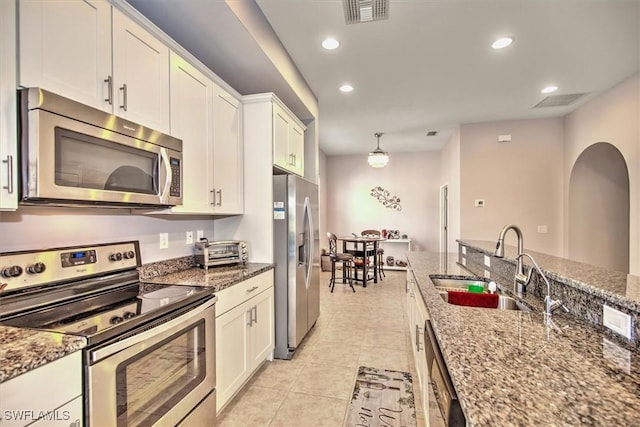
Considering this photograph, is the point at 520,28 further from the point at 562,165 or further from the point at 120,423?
the point at 120,423

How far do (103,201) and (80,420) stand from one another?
0.90 m

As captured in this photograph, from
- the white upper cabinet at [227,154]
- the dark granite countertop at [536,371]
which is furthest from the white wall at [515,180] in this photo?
the dark granite countertop at [536,371]

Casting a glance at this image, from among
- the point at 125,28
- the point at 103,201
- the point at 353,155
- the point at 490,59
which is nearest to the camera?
the point at 103,201

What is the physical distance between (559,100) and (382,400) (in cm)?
446

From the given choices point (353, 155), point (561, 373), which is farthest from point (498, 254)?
point (353, 155)

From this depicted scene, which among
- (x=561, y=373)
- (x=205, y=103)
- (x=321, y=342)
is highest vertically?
(x=205, y=103)

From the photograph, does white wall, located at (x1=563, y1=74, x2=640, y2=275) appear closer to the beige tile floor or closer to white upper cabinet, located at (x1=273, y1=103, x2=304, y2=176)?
the beige tile floor

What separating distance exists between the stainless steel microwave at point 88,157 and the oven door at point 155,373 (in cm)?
66

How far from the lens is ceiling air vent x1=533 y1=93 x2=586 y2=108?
398cm

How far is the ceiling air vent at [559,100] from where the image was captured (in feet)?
13.1

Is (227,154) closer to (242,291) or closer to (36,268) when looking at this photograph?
(242,291)

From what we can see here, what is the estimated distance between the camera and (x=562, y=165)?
4.85 m

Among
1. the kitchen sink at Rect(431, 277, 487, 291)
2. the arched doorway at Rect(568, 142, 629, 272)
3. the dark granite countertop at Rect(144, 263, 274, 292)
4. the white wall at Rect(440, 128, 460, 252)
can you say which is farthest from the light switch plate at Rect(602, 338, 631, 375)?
the arched doorway at Rect(568, 142, 629, 272)

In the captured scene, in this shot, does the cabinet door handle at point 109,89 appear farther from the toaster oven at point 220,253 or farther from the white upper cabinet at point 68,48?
the toaster oven at point 220,253
